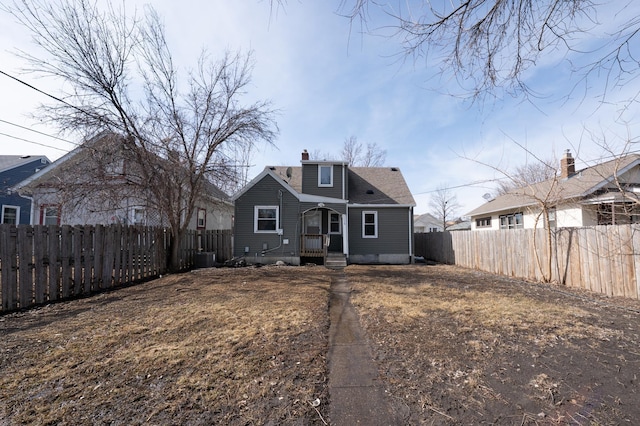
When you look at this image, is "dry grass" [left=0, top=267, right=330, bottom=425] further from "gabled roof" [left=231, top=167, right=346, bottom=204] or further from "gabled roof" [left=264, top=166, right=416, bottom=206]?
"gabled roof" [left=264, top=166, right=416, bottom=206]

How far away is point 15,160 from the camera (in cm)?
2002

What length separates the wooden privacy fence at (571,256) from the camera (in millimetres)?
6562

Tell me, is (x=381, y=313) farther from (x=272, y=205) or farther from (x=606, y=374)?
(x=272, y=205)

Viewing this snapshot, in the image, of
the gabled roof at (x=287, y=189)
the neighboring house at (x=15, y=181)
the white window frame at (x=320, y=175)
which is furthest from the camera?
the neighboring house at (x=15, y=181)

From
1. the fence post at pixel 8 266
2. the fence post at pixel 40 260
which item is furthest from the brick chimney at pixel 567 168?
the fence post at pixel 8 266

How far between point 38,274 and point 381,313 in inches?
272

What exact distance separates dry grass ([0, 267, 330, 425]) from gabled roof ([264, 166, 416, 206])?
1041 centimetres

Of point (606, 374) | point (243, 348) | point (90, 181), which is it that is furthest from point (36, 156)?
point (606, 374)

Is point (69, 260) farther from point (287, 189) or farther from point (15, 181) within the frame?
point (15, 181)

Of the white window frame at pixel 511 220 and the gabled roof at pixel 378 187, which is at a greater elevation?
the gabled roof at pixel 378 187

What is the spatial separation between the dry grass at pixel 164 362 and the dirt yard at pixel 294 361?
2 cm

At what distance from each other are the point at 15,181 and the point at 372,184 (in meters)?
23.2

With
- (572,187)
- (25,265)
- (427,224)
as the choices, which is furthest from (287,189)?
(427,224)

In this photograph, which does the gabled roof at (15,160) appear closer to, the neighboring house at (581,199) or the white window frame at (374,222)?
the white window frame at (374,222)
